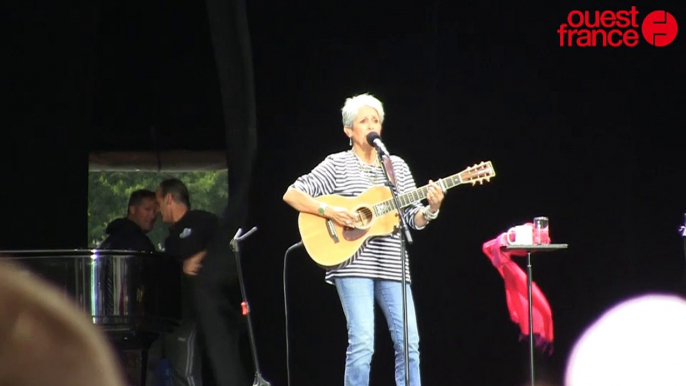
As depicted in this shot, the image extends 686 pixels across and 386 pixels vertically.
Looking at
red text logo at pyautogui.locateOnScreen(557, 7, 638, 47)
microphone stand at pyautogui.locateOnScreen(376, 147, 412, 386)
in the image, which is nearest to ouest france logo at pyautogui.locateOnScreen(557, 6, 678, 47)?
red text logo at pyautogui.locateOnScreen(557, 7, 638, 47)

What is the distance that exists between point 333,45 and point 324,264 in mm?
2130

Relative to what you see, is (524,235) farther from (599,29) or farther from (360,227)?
(599,29)

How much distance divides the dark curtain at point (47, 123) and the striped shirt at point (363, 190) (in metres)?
2.31

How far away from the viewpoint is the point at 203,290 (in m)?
6.85

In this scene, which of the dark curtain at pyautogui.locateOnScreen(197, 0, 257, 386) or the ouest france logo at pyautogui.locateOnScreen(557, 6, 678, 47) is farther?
the dark curtain at pyautogui.locateOnScreen(197, 0, 257, 386)

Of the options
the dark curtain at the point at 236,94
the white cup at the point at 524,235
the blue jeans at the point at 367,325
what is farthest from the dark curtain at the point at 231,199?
the white cup at the point at 524,235

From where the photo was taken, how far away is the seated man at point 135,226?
21.5 ft

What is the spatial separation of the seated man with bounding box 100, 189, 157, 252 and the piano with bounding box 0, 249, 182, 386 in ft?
2.77

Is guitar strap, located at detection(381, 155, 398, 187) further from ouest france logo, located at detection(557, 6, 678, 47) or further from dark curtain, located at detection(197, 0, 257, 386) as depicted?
ouest france logo, located at detection(557, 6, 678, 47)

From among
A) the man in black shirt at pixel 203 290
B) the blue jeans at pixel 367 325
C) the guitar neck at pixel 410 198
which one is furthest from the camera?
the man in black shirt at pixel 203 290

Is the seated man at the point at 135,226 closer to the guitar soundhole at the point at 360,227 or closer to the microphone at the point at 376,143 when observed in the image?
the guitar soundhole at the point at 360,227

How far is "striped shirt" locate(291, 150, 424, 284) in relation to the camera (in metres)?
4.97

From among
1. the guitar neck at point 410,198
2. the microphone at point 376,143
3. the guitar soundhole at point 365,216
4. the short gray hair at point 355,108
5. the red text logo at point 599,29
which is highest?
the red text logo at point 599,29

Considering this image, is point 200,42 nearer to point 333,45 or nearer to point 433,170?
point 333,45
